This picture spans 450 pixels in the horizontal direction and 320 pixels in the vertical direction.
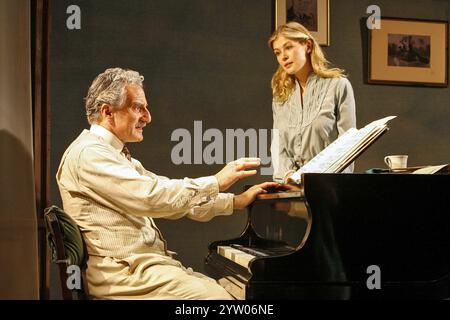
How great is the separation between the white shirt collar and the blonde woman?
1.26 m

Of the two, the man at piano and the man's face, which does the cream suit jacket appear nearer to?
the man at piano

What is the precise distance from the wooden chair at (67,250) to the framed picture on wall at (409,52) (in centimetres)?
267

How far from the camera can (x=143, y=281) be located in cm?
192

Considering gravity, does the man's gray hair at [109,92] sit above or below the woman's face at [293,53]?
below

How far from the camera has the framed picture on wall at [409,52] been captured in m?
3.90

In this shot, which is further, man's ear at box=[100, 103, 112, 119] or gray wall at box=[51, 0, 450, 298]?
gray wall at box=[51, 0, 450, 298]

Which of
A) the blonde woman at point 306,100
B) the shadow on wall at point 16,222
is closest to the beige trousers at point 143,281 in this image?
the shadow on wall at point 16,222

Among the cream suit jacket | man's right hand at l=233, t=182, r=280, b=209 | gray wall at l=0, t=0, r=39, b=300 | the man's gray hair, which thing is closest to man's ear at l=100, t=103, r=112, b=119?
the man's gray hair

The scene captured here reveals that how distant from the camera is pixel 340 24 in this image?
3.86 m

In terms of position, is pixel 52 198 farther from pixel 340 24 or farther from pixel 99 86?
pixel 340 24

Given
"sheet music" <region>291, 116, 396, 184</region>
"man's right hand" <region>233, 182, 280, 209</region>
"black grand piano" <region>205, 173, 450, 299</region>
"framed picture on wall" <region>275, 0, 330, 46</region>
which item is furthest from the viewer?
"framed picture on wall" <region>275, 0, 330, 46</region>

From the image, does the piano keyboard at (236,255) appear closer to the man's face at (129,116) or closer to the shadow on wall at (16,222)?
the man's face at (129,116)

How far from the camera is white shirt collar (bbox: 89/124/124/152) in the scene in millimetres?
2174
